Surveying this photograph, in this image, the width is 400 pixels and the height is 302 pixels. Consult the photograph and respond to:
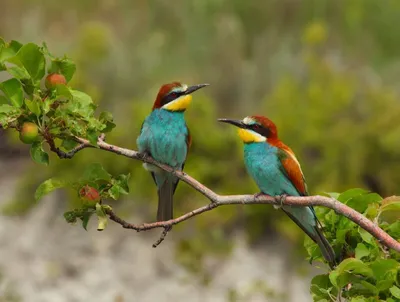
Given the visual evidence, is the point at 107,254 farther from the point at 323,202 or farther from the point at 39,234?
the point at 323,202

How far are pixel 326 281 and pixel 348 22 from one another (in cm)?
549

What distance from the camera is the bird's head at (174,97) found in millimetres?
1854

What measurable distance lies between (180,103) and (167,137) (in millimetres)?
93

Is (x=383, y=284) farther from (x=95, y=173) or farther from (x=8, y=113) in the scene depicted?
(x=8, y=113)

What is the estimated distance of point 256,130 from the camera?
64.6 inches

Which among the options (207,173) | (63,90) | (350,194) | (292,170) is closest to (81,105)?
(63,90)

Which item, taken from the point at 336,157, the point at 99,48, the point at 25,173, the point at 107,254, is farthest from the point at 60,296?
the point at 99,48

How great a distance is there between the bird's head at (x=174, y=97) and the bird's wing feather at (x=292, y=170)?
29cm

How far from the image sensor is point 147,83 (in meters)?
5.45

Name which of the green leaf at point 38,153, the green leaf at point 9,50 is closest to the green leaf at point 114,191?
the green leaf at point 38,153

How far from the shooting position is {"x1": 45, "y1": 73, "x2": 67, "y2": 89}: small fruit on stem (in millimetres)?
1214

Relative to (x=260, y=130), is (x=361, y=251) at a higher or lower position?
lower

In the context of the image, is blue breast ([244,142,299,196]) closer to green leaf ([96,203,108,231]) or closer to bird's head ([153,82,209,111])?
bird's head ([153,82,209,111])

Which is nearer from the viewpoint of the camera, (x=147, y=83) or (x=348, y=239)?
(x=348, y=239)
